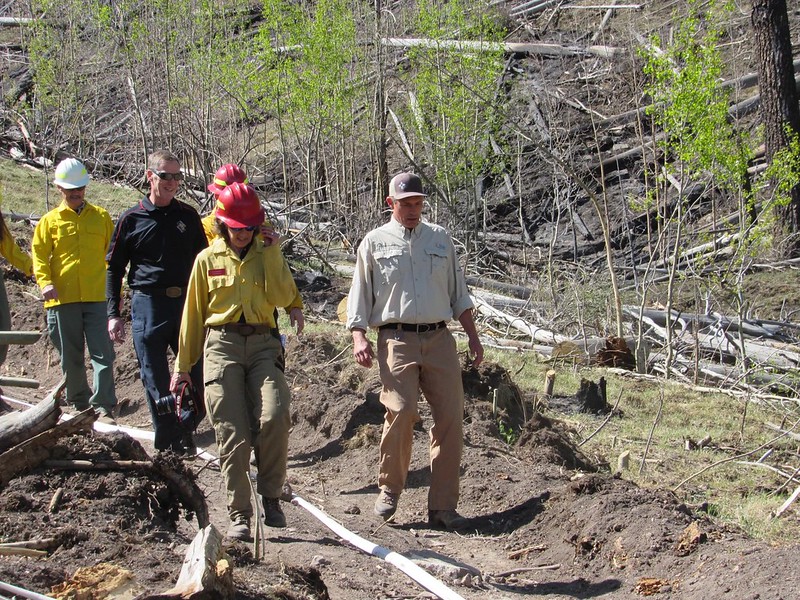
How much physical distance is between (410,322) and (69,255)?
323 cm

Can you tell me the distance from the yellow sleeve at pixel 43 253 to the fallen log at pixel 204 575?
14.8ft

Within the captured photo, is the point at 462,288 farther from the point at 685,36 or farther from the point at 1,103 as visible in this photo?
the point at 1,103

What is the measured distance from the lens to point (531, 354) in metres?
12.8

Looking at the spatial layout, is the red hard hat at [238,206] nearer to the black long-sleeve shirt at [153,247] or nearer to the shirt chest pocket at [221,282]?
the shirt chest pocket at [221,282]

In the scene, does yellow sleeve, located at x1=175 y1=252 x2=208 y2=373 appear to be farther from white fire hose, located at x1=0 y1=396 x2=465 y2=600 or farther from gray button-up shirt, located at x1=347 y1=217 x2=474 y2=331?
gray button-up shirt, located at x1=347 y1=217 x2=474 y2=331

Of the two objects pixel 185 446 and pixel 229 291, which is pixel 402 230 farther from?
pixel 185 446

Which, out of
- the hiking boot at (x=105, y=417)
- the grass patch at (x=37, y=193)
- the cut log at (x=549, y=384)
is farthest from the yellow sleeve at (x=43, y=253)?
the grass patch at (x=37, y=193)

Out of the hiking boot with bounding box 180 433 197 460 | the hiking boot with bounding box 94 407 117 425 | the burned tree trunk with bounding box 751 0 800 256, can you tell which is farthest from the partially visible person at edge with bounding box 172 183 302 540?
the burned tree trunk with bounding box 751 0 800 256

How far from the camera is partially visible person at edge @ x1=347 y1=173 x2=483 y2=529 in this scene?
613 centimetres

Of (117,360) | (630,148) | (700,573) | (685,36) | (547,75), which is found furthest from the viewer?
(547,75)

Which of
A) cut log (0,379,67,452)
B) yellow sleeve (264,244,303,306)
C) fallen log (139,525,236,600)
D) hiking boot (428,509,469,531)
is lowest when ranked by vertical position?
hiking boot (428,509,469,531)

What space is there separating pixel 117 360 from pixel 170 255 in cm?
444

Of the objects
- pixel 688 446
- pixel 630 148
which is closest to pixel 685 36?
pixel 688 446

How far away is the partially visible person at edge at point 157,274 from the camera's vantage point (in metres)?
6.91
